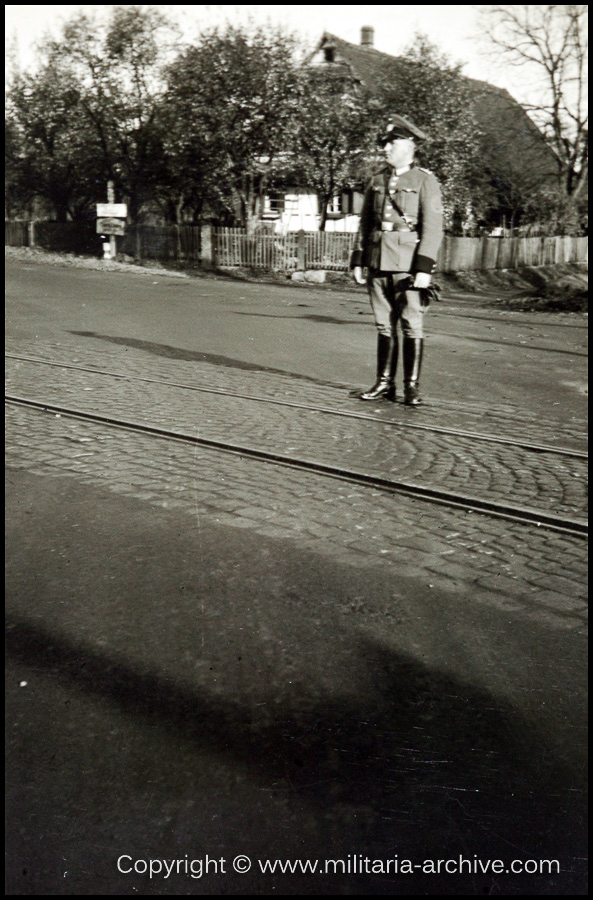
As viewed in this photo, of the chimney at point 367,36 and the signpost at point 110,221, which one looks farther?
the chimney at point 367,36

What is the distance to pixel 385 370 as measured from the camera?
24.9ft

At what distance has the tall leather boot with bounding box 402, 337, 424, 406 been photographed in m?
7.46

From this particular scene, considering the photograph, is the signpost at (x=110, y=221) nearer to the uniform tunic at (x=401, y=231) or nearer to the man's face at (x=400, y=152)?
the uniform tunic at (x=401, y=231)

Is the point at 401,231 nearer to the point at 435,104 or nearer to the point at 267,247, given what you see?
the point at 267,247

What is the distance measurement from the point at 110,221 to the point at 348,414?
84.0ft

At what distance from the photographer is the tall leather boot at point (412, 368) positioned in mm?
7457

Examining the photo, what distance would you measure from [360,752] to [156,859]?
666 mm

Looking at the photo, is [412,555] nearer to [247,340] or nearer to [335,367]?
[335,367]

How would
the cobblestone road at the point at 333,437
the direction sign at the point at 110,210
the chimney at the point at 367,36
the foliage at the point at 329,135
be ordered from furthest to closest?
1. the chimney at the point at 367,36
2. the direction sign at the point at 110,210
3. the foliage at the point at 329,135
4. the cobblestone road at the point at 333,437

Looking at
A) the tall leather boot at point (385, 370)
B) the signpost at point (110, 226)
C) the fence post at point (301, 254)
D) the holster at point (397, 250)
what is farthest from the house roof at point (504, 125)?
the holster at point (397, 250)

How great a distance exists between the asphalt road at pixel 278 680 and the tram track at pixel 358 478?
128mm

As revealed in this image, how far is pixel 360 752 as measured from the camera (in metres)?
2.58

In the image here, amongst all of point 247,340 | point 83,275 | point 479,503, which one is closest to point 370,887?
point 479,503

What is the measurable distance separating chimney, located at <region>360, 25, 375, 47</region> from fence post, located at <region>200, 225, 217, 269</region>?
2820 centimetres
